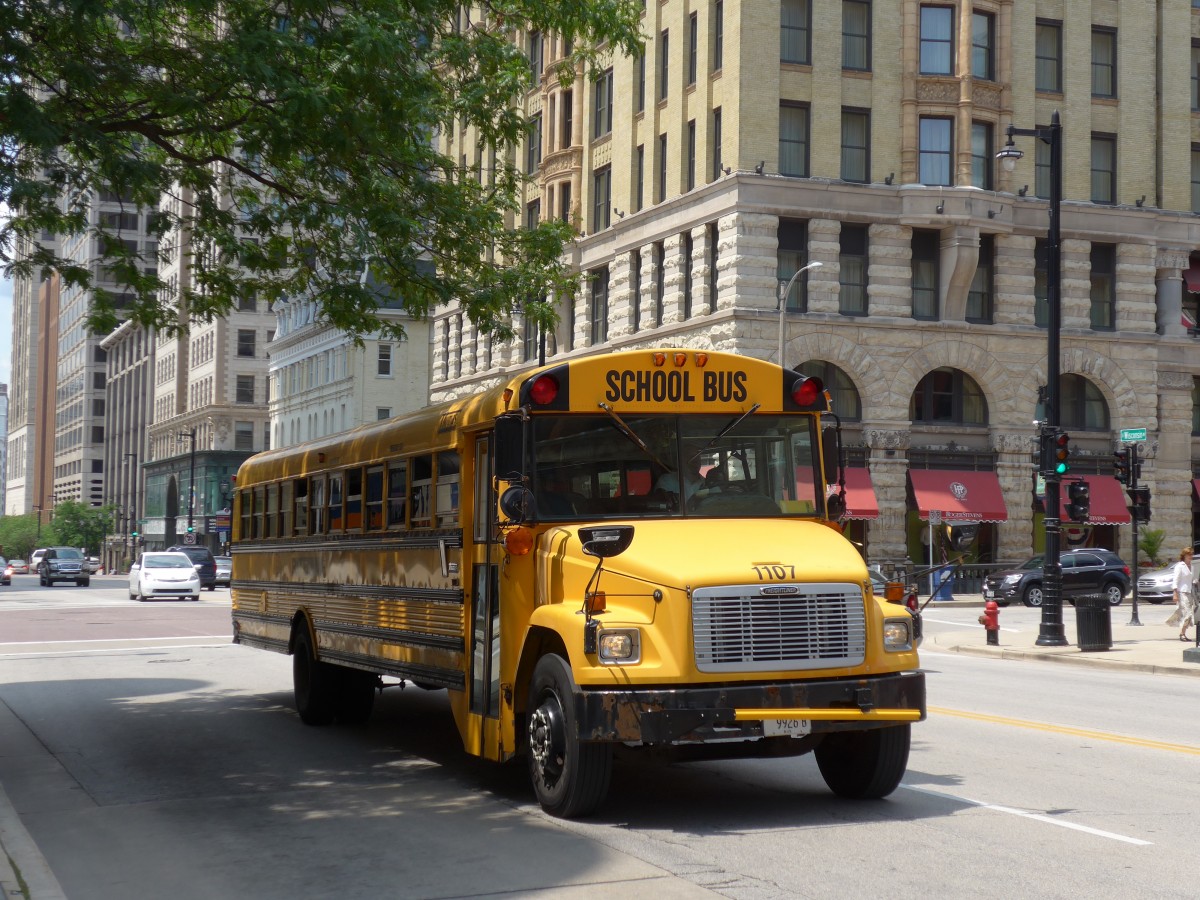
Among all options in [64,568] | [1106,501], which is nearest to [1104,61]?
[1106,501]

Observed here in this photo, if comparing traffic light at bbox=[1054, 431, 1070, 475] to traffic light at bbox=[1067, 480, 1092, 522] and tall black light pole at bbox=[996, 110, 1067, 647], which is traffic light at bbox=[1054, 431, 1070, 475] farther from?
traffic light at bbox=[1067, 480, 1092, 522]

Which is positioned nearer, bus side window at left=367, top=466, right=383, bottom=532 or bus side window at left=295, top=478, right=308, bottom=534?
bus side window at left=367, top=466, right=383, bottom=532

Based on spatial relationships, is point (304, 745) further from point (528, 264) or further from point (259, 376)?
point (259, 376)

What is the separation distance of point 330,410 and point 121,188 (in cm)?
7840

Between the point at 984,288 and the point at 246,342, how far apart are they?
74.2m

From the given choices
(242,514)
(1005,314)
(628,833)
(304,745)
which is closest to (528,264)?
(242,514)

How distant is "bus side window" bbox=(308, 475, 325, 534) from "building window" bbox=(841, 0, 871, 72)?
3752 centimetres

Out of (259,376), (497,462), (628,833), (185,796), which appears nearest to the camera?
(628,833)

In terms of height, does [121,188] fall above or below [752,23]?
below

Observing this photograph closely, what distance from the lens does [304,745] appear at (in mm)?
13672

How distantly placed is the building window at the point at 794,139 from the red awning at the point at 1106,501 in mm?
13722

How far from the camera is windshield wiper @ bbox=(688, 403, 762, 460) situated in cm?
1016

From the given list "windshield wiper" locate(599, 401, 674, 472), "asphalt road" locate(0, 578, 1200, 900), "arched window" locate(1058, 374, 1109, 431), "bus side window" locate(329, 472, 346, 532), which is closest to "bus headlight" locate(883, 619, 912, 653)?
"asphalt road" locate(0, 578, 1200, 900)

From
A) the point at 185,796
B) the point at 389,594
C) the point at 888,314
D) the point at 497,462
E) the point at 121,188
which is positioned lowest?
the point at 185,796
